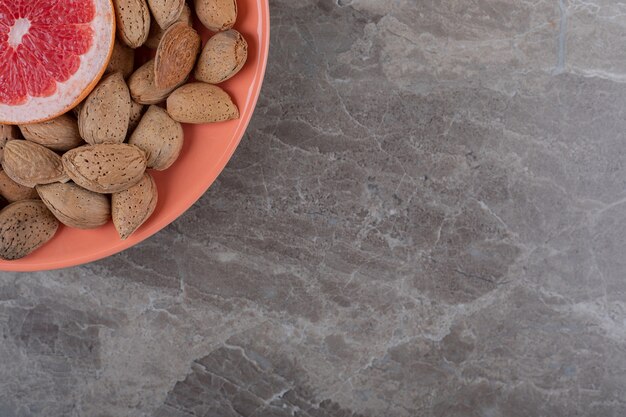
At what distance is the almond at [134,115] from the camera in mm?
673

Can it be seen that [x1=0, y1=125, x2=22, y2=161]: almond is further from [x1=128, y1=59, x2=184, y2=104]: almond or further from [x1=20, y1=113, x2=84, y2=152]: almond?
[x1=128, y1=59, x2=184, y2=104]: almond

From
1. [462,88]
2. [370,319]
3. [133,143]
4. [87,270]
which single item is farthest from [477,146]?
[87,270]

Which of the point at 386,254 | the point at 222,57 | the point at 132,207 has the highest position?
the point at 222,57

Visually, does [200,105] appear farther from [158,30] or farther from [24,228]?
[24,228]

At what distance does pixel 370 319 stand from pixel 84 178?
1.31 feet

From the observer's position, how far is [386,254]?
814 millimetres

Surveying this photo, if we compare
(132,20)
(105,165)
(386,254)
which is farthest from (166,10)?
(386,254)

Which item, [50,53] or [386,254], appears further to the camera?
[386,254]

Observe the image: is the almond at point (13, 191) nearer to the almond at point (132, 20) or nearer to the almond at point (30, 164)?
the almond at point (30, 164)

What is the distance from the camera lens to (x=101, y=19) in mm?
631

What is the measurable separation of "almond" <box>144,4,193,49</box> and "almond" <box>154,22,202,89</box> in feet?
0.05

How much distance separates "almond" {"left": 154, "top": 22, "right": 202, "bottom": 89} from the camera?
0.63 meters

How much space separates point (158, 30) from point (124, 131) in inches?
4.5

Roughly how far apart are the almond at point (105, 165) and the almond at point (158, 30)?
12cm
